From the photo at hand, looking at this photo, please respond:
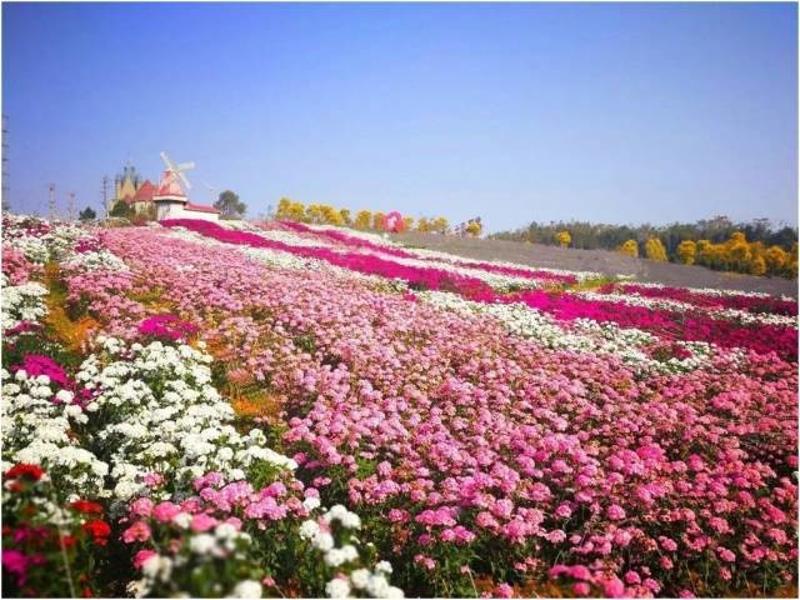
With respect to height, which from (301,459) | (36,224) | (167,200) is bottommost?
(301,459)

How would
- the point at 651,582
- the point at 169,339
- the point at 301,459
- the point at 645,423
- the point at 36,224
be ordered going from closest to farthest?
the point at 651,582, the point at 301,459, the point at 645,423, the point at 169,339, the point at 36,224

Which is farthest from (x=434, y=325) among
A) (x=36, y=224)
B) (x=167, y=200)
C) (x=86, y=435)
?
(x=167, y=200)

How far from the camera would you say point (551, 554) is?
492 cm

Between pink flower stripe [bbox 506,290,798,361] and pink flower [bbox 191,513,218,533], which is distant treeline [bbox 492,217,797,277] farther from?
pink flower [bbox 191,513,218,533]

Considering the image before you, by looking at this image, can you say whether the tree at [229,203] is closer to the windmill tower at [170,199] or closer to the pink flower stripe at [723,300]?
the windmill tower at [170,199]

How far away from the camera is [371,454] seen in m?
5.61

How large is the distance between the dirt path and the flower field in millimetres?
17434

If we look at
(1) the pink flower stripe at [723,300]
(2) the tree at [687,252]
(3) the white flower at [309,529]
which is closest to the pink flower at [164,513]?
(3) the white flower at [309,529]

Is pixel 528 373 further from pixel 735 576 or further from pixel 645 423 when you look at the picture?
pixel 735 576

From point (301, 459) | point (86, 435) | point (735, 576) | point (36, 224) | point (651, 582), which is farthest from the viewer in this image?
point (36, 224)

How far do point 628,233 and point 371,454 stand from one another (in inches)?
4024

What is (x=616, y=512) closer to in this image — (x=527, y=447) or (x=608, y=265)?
(x=527, y=447)

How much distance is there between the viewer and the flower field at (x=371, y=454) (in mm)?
3738

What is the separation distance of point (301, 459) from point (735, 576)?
418 centimetres
